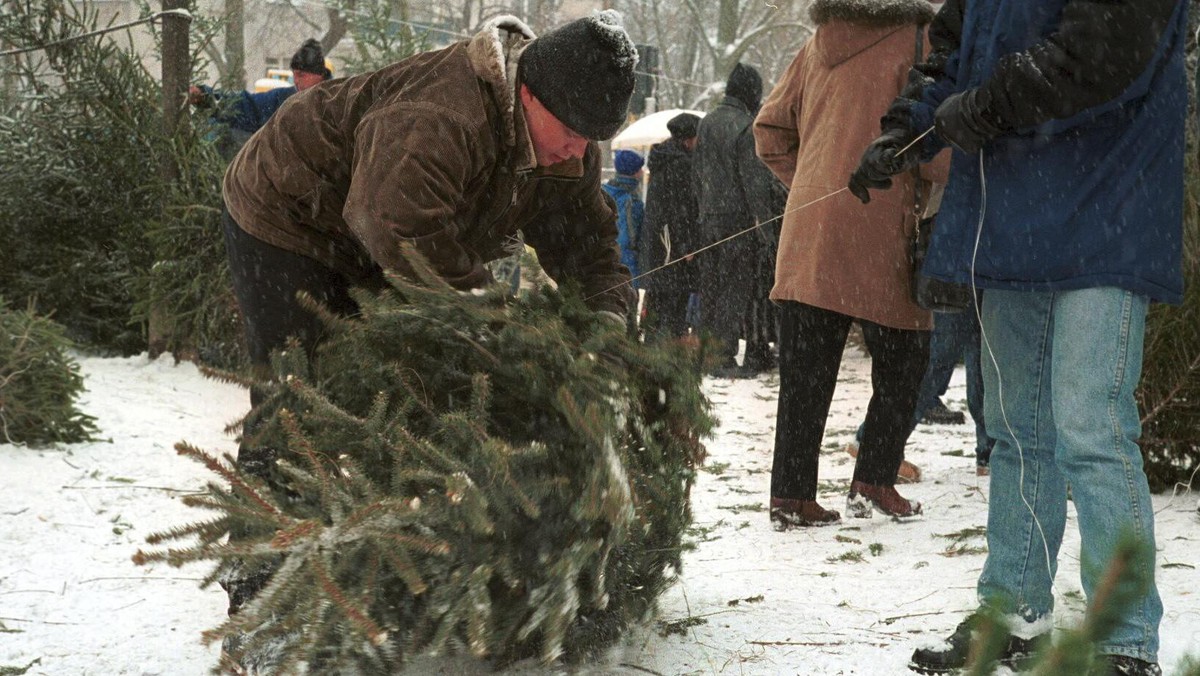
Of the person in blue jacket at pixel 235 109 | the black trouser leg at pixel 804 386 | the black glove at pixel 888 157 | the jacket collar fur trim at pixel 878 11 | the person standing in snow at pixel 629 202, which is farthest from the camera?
the person standing in snow at pixel 629 202

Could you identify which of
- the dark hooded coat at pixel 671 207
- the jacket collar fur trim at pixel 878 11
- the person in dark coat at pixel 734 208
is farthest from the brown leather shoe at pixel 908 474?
the dark hooded coat at pixel 671 207

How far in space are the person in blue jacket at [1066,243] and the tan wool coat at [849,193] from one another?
1.11 m

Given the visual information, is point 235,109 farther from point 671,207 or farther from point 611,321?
point 611,321

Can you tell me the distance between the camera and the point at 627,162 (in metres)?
9.93

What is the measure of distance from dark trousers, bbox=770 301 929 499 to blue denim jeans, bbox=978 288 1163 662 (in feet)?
3.83

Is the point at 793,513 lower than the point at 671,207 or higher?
lower

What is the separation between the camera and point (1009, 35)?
265 cm

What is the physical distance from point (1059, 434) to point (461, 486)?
1.34 meters

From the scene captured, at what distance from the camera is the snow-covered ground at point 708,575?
2869 mm

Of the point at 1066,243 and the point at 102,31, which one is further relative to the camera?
the point at 102,31

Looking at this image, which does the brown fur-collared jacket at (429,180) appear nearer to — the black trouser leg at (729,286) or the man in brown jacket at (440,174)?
the man in brown jacket at (440,174)

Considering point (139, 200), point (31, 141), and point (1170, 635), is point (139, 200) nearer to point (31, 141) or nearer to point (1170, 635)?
point (31, 141)

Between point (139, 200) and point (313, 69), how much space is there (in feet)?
6.12

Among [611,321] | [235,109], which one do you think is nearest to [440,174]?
[611,321]
